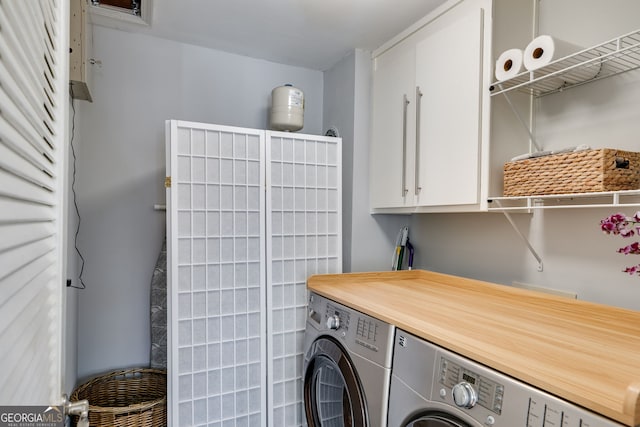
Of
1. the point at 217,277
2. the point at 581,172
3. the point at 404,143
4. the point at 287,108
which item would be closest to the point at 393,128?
the point at 404,143

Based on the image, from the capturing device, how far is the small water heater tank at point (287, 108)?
7.53 feet

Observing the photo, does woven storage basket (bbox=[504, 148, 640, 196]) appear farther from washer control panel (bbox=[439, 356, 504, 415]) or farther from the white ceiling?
the white ceiling

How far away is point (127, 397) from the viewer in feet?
7.04

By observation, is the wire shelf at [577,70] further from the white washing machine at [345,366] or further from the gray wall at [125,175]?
the gray wall at [125,175]

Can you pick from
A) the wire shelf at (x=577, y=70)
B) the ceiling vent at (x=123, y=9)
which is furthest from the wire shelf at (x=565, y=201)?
the ceiling vent at (x=123, y=9)

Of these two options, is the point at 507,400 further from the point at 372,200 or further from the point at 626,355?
the point at 372,200

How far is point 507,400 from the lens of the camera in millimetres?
868

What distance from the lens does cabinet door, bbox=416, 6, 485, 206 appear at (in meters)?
1.72

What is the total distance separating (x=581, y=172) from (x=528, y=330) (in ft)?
1.96

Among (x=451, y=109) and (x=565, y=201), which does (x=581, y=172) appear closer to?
(x=565, y=201)

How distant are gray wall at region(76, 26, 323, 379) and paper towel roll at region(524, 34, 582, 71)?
6.18 ft

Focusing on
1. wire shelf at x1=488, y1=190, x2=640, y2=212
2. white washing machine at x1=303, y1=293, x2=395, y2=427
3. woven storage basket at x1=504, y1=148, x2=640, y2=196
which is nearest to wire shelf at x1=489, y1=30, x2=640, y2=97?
woven storage basket at x1=504, y1=148, x2=640, y2=196

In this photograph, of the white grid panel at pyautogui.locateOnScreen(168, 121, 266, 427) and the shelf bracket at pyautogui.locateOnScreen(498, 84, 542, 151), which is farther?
the white grid panel at pyautogui.locateOnScreen(168, 121, 266, 427)

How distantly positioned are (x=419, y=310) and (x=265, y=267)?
→ 94cm
